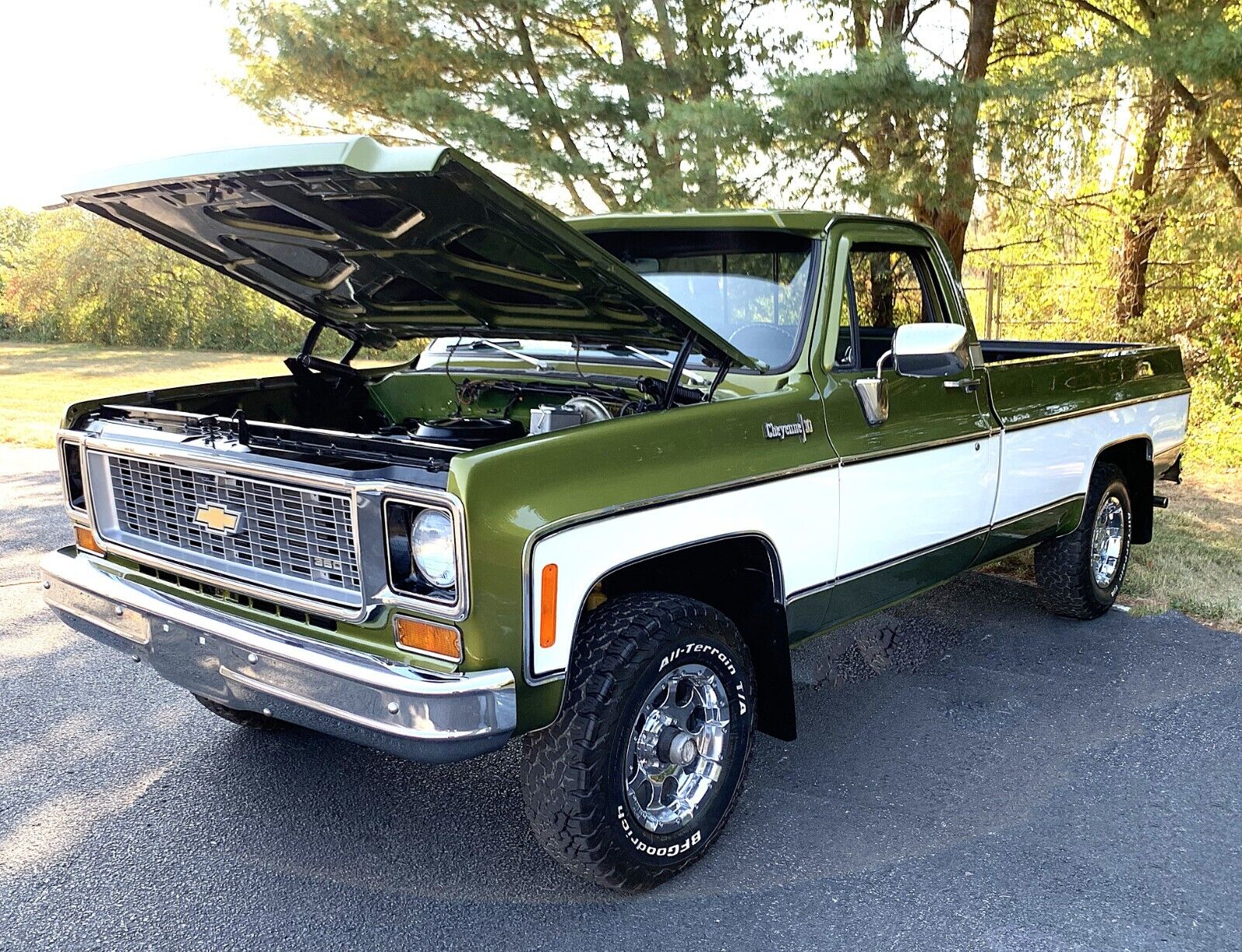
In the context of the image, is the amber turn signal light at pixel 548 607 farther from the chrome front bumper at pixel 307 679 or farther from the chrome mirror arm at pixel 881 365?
the chrome mirror arm at pixel 881 365

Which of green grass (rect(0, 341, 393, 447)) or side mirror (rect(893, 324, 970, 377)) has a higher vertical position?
side mirror (rect(893, 324, 970, 377))

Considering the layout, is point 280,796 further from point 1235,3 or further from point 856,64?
point 1235,3

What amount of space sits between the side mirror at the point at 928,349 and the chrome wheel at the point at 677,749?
1.33 meters

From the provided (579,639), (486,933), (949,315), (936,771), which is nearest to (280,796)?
(486,933)

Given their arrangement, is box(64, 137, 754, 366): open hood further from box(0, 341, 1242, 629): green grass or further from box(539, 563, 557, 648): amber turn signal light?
box(0, 341, 1242, 629): green grass

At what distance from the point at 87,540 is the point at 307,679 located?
54.8 inches

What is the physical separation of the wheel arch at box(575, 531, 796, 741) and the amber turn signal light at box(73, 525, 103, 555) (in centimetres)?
170

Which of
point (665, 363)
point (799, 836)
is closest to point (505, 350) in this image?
point (665, 363)

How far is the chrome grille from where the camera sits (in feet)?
8.91

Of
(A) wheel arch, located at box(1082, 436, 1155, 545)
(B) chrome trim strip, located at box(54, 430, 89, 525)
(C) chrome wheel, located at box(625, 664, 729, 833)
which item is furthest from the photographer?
(A) wheel arch, located at box(1082, 436, 1155, 545)

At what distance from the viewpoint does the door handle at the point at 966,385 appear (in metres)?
4.08

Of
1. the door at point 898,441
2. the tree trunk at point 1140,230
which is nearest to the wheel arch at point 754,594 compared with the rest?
the door at point 898,441

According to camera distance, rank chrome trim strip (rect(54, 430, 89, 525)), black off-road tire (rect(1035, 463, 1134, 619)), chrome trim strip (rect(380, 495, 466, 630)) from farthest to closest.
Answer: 1. black off-road tire (rect(1035, 463, 1134, 619))
2. chrome trim strip (rect(54, 430, 89, 525))
3. chrome trim strip (rect(380, 495, 466, 630))

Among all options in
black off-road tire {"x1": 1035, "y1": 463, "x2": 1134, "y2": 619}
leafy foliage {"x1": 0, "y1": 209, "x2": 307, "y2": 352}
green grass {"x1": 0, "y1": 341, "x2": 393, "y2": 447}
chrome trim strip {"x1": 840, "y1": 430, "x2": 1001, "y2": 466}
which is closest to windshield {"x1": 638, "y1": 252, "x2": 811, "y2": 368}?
chrome trim strip {"x1": 840, "y1": 430, "x2": 1001, "y2": 466}
